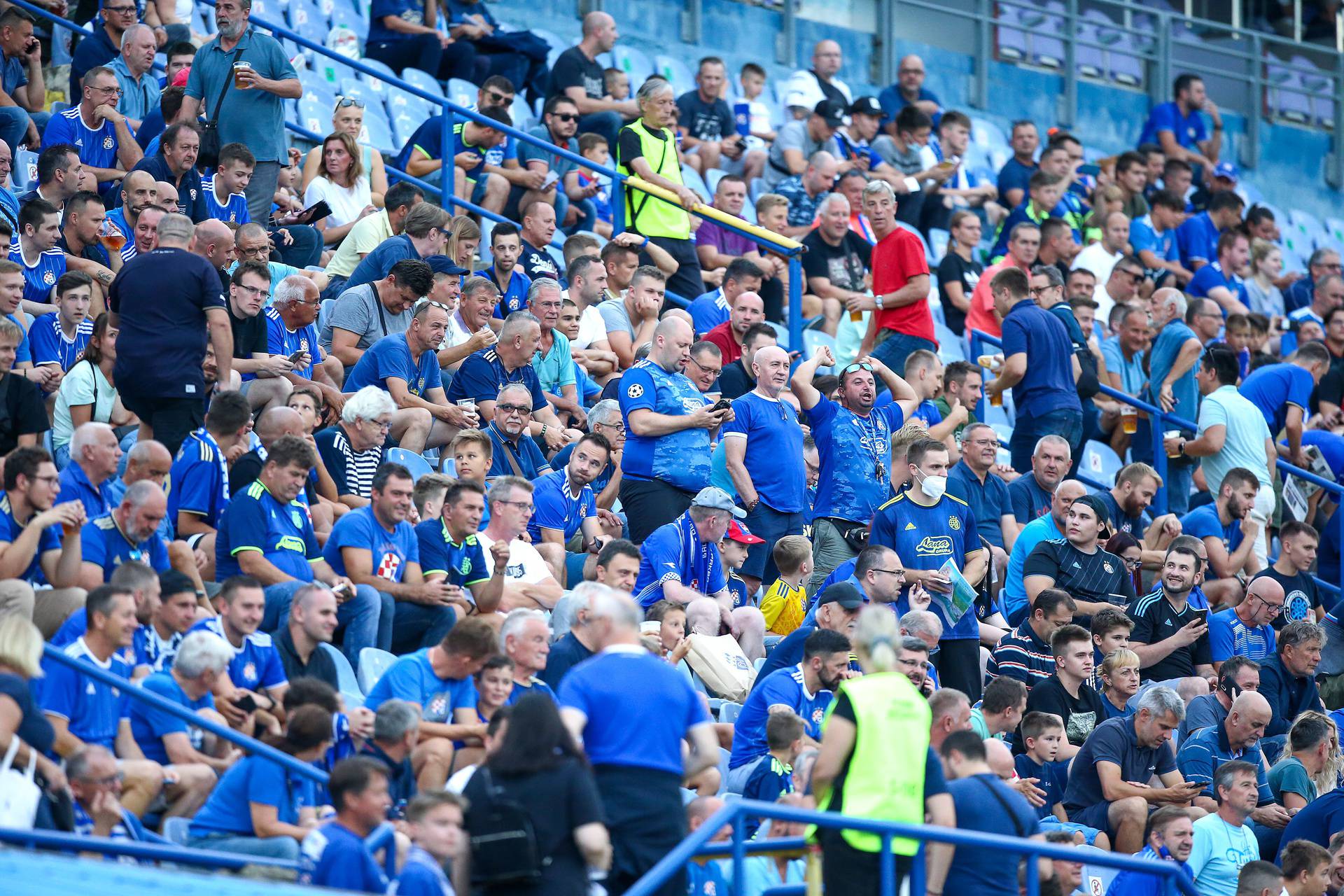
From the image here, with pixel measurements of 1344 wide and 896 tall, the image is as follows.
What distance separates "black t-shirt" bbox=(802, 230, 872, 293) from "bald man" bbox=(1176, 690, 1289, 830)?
485cm

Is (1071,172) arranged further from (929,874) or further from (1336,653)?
(929,874)

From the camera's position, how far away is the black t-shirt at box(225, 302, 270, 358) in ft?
35.0

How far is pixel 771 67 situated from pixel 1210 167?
4.61 meters

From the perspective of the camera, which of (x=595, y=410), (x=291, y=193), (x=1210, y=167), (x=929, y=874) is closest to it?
(x=929, y=874)

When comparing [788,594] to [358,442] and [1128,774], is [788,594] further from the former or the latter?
[358,442]

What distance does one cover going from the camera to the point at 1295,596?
12.5 metres

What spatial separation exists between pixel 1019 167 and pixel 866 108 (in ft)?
5.67

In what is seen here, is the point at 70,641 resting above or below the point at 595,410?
above

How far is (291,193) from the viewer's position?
41.8 ft

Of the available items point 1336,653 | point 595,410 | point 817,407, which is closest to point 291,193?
point 595,410

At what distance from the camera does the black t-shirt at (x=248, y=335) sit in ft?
35.0

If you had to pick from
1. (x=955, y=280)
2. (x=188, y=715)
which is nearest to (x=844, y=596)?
(x=188, y=715)

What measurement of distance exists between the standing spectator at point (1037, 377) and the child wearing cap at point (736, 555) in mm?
2779

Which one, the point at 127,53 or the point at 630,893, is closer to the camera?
the point at 630,893
